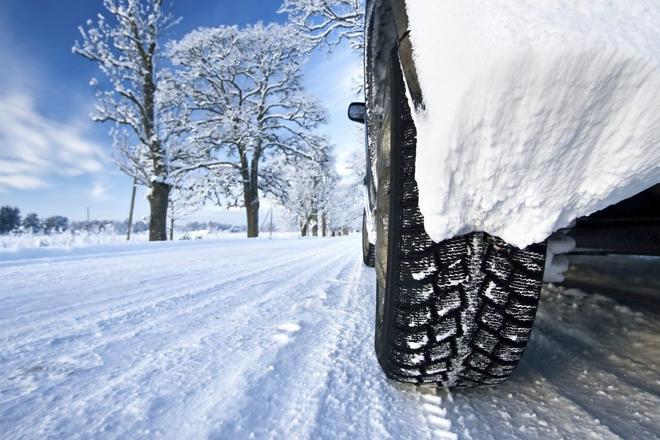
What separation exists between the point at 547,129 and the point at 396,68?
0.33m

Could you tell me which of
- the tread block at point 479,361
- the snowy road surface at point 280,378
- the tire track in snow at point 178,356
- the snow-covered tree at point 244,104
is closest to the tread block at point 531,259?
the tread block at point 479,361

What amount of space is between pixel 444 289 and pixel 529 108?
1.29ft

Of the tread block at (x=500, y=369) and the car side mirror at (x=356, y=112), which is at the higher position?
the car side mirror at (x=356, y=112)

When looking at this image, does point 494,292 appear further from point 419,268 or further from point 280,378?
point 280,378

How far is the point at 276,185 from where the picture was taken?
12.8m

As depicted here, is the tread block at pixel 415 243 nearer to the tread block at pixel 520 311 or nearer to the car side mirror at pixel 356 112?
the tread block at pixel 520 311

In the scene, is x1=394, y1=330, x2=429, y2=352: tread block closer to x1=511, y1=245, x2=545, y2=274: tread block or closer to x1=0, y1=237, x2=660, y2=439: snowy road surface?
x1=0, y1=237, x2=660, y2=439: snowy road surface

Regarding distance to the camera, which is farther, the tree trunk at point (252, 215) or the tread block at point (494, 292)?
the tree trunk at point (252, 215)

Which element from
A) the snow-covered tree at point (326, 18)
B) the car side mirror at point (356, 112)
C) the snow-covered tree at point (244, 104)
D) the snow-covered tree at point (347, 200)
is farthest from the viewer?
the snow-covered tree at point (347, 200)

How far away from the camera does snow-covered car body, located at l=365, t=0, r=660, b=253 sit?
1.36ft

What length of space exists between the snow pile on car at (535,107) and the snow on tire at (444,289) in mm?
121

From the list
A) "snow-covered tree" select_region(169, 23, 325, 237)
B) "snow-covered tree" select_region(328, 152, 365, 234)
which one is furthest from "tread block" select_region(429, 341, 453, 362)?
"snow-covered tree" select_region(328, 152, 365, 234)

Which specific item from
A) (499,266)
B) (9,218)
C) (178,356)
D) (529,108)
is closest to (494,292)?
(499,266)

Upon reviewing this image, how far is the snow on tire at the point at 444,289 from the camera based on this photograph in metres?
0.68
